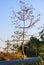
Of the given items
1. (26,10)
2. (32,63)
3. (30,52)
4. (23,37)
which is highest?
(26,10)

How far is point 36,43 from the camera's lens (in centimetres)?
2803

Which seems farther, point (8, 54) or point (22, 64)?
point (8, 54)

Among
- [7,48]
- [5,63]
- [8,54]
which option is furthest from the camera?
[7,48]

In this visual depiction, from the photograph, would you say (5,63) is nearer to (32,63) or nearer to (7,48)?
(32,63)

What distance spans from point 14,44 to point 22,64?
12.4 ft

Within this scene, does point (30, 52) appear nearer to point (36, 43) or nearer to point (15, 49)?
point (36, 43)

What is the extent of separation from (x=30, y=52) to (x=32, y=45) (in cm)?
91

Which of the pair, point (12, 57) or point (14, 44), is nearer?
point (12, 57)

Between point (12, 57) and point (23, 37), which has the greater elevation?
point (23, 37)

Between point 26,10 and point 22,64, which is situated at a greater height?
point 26,10

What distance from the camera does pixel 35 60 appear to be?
495 inches

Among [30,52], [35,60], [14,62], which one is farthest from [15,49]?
[30,52]

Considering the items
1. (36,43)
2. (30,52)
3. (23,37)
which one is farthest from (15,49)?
(36,43)

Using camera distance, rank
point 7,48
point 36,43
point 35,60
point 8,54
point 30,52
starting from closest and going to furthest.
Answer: point 35,60, point 8,54, point 7,48, point 30,52, point 36,43
